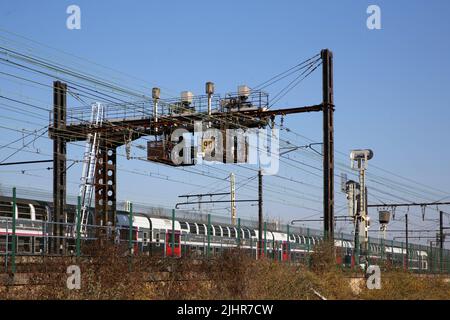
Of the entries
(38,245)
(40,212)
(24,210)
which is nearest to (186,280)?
(38,245)

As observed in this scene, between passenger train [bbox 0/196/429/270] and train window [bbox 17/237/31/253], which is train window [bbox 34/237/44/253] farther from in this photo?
train window [bbox 17/237/31/253]

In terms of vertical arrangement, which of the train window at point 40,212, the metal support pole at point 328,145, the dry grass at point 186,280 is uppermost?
the metal support pole at point 328,145

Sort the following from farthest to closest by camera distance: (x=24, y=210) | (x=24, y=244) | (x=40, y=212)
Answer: (x=40, y=212)
(x=24, y=210)
(x=24, y=244)

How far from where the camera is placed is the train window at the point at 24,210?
2731 cm

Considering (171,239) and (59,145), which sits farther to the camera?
(59,145)

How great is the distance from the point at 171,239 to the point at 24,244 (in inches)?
234

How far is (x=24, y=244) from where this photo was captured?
2036 cm

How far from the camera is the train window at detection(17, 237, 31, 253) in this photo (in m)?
20.4

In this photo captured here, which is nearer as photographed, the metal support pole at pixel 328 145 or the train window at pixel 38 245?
the train window at pixel 38 245

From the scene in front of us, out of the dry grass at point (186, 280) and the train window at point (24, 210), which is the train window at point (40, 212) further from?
the dry grass at point (186, 280)

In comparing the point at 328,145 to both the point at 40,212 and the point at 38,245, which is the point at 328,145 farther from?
the point at 38,245

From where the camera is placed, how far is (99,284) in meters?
16.2

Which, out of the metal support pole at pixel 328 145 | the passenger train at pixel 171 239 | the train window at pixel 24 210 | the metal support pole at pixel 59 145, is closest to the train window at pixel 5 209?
the passenger train at pixel 171 239
